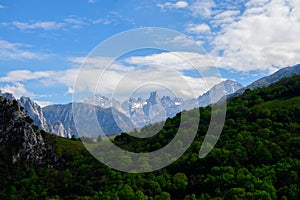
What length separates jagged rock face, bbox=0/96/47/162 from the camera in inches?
5994

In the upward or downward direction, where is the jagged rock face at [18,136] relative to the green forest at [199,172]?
upward

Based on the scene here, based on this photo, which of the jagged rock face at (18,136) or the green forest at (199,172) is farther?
the jagged rock face at (18,136)

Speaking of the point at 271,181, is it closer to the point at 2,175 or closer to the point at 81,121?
the point at 81,121

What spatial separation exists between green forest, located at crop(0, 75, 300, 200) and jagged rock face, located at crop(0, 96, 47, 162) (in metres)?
4.25

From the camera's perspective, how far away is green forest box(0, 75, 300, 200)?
Result: 10244 cm

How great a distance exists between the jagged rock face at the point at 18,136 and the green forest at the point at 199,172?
4249mm

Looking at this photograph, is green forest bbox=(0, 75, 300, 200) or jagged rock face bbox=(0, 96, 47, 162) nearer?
green forest bbox=(0, 75, 300, 200)

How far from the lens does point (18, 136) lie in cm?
15462

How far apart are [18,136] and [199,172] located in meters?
80.3

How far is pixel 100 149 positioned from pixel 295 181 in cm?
9255

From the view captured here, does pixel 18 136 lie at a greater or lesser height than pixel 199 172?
greater

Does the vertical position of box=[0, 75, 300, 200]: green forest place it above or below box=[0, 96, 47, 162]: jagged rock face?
below

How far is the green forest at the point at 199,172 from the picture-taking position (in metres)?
102

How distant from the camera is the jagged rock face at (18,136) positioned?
15225 centimetres
